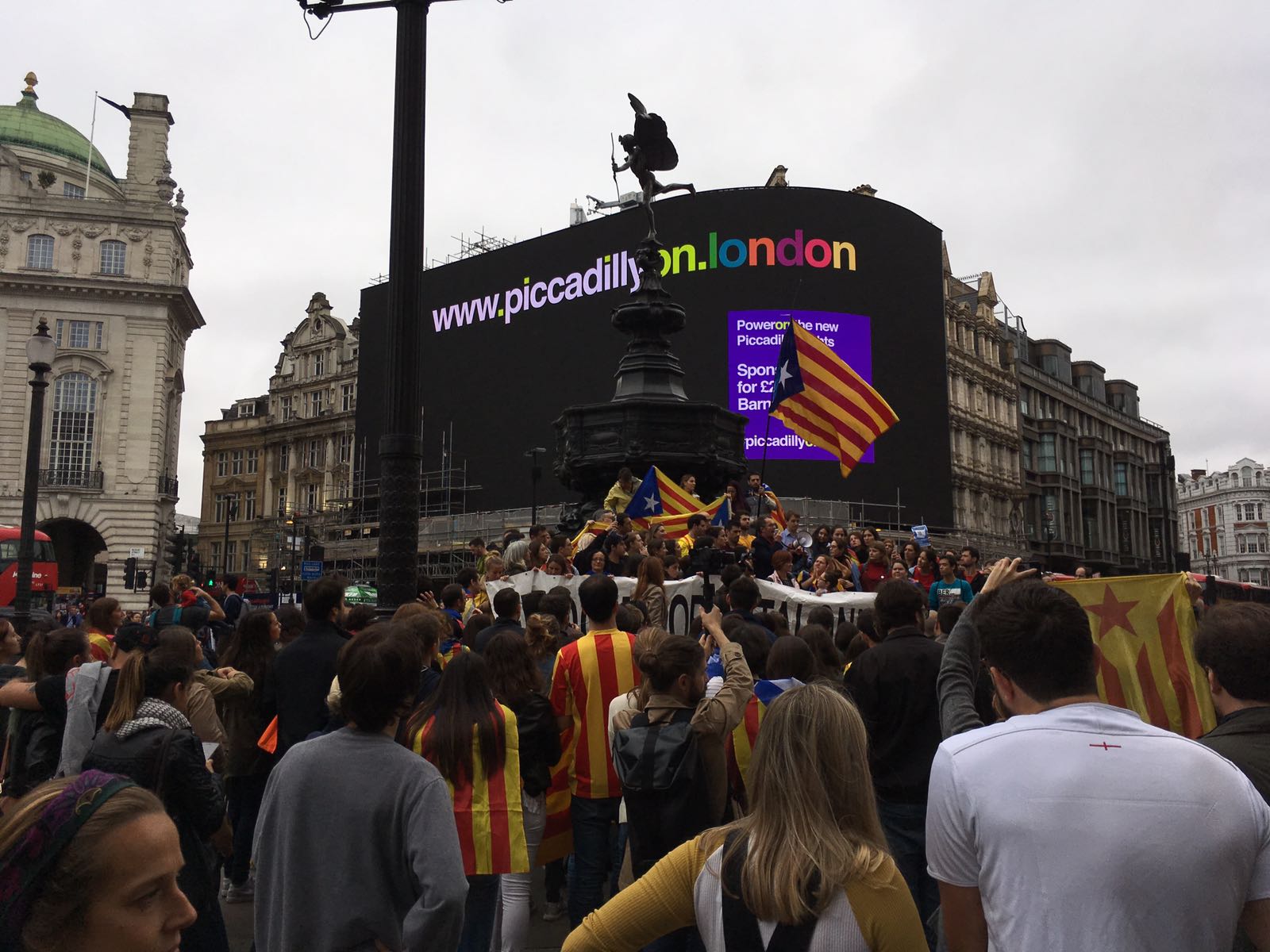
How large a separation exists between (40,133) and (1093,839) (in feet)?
244

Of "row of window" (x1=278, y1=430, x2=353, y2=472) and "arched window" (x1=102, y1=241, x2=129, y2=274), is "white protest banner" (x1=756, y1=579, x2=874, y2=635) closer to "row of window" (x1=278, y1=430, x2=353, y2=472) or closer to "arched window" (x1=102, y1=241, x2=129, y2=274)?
"arched window" (x1=102, y1=241, x2=129, y2=274)

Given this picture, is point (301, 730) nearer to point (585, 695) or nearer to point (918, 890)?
point (585, 695)

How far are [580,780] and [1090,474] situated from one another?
7432cm

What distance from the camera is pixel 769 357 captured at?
43.5 metres

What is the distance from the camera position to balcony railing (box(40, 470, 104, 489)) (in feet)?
172

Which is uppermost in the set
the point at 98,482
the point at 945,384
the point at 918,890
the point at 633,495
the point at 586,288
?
the point at 586,288

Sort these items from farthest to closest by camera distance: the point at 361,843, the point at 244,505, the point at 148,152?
1. the point at 244,505
2. the point at 148,152
3. the point at 361,843

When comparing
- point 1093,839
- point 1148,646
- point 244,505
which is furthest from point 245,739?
point 244,505

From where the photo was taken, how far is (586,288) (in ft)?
158

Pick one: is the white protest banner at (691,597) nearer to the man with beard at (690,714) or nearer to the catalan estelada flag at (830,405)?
the man with beard at (690,714)

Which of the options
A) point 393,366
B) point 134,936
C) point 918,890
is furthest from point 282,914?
point 393,366

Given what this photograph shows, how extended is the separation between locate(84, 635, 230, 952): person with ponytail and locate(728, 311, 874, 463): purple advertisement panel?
1532 inches

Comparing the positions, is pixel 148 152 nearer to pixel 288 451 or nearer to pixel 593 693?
pixel 288 451

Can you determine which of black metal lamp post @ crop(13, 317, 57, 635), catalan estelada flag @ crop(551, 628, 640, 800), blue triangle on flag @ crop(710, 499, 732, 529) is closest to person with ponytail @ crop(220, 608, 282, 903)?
catalan estelada flag @ crop(551, 628, 640, 800)
